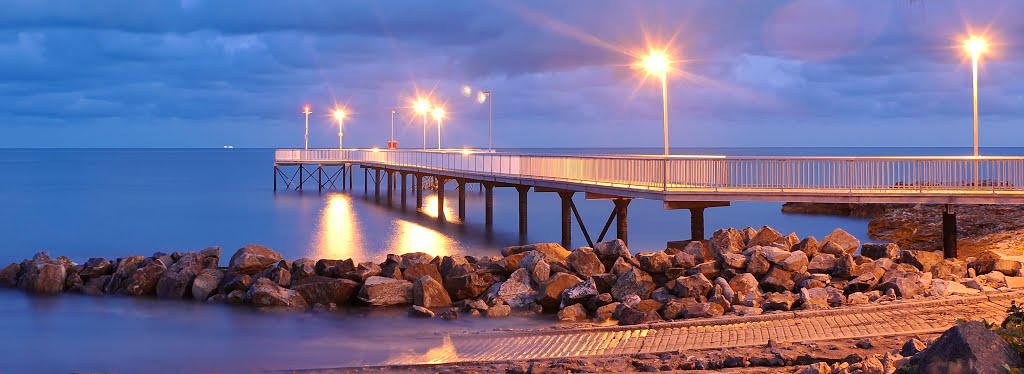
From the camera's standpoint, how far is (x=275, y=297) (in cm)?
2022

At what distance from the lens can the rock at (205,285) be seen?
841 inches

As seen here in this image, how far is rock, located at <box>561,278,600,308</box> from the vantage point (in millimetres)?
18141

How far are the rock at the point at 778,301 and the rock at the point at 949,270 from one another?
3440 millimetres

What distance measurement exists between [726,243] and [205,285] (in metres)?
11.0

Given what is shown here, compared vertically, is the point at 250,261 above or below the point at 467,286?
above

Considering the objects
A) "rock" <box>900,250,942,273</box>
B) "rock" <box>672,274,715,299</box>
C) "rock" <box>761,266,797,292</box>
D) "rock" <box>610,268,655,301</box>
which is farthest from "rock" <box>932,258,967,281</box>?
"rock" <box>610,268,655,301</box>

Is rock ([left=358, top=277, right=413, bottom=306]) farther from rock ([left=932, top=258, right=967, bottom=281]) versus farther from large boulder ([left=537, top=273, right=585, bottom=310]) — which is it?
rock ([left=932, top=258, right=967, bottom=281])

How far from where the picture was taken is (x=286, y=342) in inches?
679

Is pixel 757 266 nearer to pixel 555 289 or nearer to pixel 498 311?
pixel 555 289

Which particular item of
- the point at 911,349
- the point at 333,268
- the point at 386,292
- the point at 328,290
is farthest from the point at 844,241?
the point at 911,349

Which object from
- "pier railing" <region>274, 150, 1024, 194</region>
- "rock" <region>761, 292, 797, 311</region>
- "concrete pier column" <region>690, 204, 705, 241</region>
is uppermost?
"pier railing" <region>274, 150, 1024, 194</region>

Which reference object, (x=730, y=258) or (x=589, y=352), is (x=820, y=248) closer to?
(x=730, y=258)

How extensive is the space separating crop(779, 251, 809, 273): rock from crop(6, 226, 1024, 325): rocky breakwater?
2cm

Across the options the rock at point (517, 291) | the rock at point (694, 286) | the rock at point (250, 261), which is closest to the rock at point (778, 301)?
the rock at point (694, 286)
